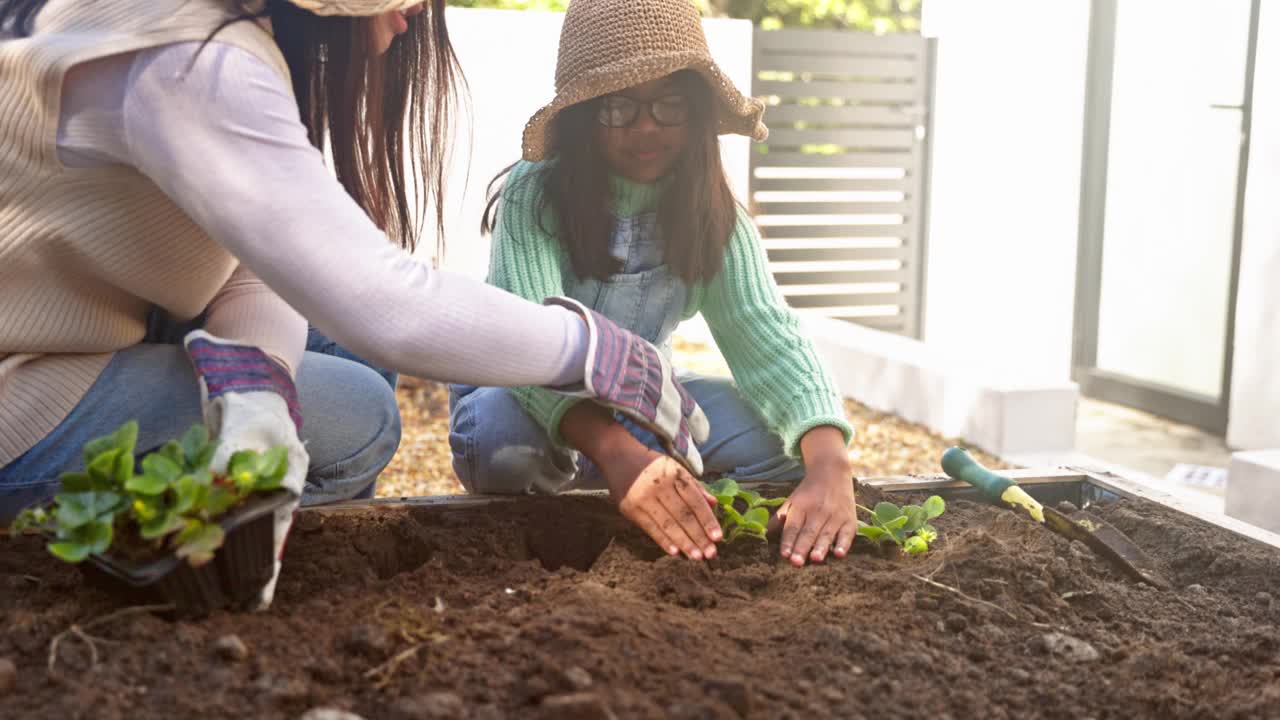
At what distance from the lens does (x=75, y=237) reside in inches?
57.9

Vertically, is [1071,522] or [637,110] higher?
[637,110]

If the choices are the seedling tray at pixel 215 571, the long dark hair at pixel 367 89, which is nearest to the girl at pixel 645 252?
the long dark hair at pixel 367 89

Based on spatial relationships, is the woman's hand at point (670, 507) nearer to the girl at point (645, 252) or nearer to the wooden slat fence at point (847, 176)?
the girl at point (645, 252)

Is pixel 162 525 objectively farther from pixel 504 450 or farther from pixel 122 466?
pixel 504 450

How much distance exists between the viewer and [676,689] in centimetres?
117

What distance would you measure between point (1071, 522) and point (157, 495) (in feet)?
4.27

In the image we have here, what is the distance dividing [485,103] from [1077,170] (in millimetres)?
2822

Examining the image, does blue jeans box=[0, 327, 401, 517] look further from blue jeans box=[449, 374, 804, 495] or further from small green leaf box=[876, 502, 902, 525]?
small green leaf box=[876, 502, 902, 525]

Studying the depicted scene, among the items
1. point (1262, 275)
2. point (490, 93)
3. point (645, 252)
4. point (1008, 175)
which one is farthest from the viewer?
point (1008, 175)

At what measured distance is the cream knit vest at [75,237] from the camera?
1304mm

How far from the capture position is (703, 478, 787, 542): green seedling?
176 centimetres

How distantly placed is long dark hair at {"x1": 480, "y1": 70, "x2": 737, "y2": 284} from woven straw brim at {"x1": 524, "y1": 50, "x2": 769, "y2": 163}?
35 mm

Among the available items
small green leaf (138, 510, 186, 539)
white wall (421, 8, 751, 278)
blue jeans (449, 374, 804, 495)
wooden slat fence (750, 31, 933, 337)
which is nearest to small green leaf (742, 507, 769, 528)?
blue jeans (449, 374, 804, 495)

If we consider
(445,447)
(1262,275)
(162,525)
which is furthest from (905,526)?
(1262,275)
